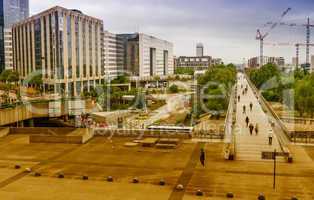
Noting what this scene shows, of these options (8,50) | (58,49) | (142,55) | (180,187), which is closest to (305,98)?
(180,187)

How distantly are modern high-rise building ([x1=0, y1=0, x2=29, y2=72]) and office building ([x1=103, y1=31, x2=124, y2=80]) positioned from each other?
82.7ft

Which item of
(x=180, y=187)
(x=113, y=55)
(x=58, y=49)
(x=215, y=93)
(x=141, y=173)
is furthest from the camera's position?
(x=113, y=55)

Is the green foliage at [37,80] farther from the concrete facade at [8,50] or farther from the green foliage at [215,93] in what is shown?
the green foliage at [215,93]

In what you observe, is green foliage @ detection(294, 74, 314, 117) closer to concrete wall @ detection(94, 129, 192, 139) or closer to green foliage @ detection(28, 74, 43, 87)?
concrete wall @ detection(94, 129, 192, 139)

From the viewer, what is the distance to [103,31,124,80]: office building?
112000 millimetres

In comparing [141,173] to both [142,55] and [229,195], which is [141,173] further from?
[142,55]

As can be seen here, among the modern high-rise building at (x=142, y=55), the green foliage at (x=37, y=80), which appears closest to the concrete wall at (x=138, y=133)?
the green foliage at (x=37, y=80)

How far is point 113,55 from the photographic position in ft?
387

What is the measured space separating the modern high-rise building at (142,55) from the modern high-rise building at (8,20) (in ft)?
108

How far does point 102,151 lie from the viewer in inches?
956

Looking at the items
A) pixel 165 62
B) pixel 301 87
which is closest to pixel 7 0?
pixel 165 62

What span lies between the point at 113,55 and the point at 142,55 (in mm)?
13691

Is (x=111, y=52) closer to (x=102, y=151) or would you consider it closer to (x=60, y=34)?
(x=60, y=34)

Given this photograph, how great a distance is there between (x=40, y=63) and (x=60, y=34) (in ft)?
28.4
